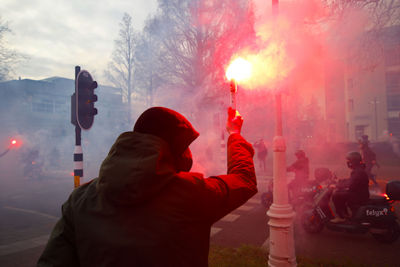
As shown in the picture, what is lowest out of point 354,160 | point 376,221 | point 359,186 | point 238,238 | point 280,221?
point 238,238

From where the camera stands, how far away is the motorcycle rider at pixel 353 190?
4988 millimetres

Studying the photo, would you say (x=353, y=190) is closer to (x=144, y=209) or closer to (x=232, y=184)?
(x=232, y=184)

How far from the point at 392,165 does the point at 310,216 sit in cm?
1580

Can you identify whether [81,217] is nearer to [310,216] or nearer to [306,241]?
[306,241]

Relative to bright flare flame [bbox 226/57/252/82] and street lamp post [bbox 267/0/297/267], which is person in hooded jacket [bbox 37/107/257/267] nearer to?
bright flare flame [bbox 226/57/252/82]

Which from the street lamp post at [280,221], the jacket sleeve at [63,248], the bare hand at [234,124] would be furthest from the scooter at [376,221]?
the jacket sleeve at [63,248]

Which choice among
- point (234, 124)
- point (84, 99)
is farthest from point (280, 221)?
point (84, 99)

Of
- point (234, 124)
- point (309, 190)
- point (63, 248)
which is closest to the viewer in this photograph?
point (63, 248)

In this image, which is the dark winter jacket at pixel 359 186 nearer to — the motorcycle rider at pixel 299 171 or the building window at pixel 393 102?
the motorcycle rider at pixel 299 171

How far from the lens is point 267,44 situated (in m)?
4.97

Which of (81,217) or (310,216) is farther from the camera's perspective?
(310,216)

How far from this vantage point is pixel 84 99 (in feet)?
16.1

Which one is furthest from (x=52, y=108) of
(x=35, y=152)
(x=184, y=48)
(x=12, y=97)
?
(x=184, y=48)

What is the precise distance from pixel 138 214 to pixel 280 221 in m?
2.83
